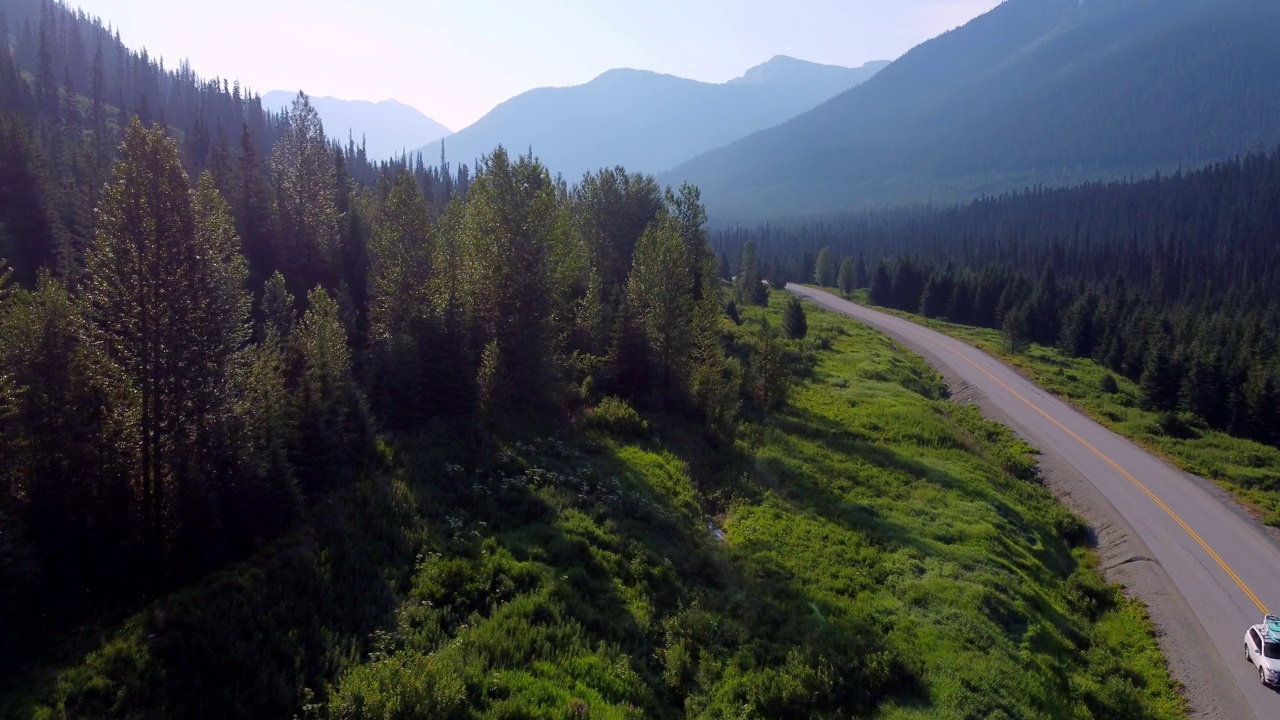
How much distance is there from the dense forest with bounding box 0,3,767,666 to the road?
20.9 metres

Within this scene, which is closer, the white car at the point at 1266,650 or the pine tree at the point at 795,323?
the white car at the point at 1266,650

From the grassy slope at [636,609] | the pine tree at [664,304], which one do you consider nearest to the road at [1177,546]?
the grassy slope at [636,609]

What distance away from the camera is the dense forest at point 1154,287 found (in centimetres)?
5969

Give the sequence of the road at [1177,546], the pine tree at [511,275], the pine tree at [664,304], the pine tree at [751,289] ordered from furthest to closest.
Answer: the pine tree at [751,289], the pine tree at [664,304], the pine tree at [511,275], the road at [1177,546]

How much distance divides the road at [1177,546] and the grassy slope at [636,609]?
4.85 ft

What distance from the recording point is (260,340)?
4084cm

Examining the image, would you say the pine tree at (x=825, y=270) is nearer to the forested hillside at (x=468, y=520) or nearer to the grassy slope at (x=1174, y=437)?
the grassy slope at (x=1174, y=437)

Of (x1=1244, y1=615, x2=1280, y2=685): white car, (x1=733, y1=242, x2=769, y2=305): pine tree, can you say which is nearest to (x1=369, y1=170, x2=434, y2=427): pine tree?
(x1=1244, y1=615, x2=1280, y2=685): white car

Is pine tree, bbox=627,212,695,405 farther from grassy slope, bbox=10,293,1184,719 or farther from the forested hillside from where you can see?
grassy slope, bbox=10,293,1184,719

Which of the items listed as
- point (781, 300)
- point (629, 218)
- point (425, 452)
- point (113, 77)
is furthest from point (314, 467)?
point (113, 77)

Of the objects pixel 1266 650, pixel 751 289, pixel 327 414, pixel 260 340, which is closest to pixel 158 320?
pixel 327 414

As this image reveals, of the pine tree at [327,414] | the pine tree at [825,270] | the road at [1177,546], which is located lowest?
the road at [1177,546]

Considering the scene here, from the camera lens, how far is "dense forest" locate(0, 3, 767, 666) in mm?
17969

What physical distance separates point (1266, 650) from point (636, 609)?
21343mm
